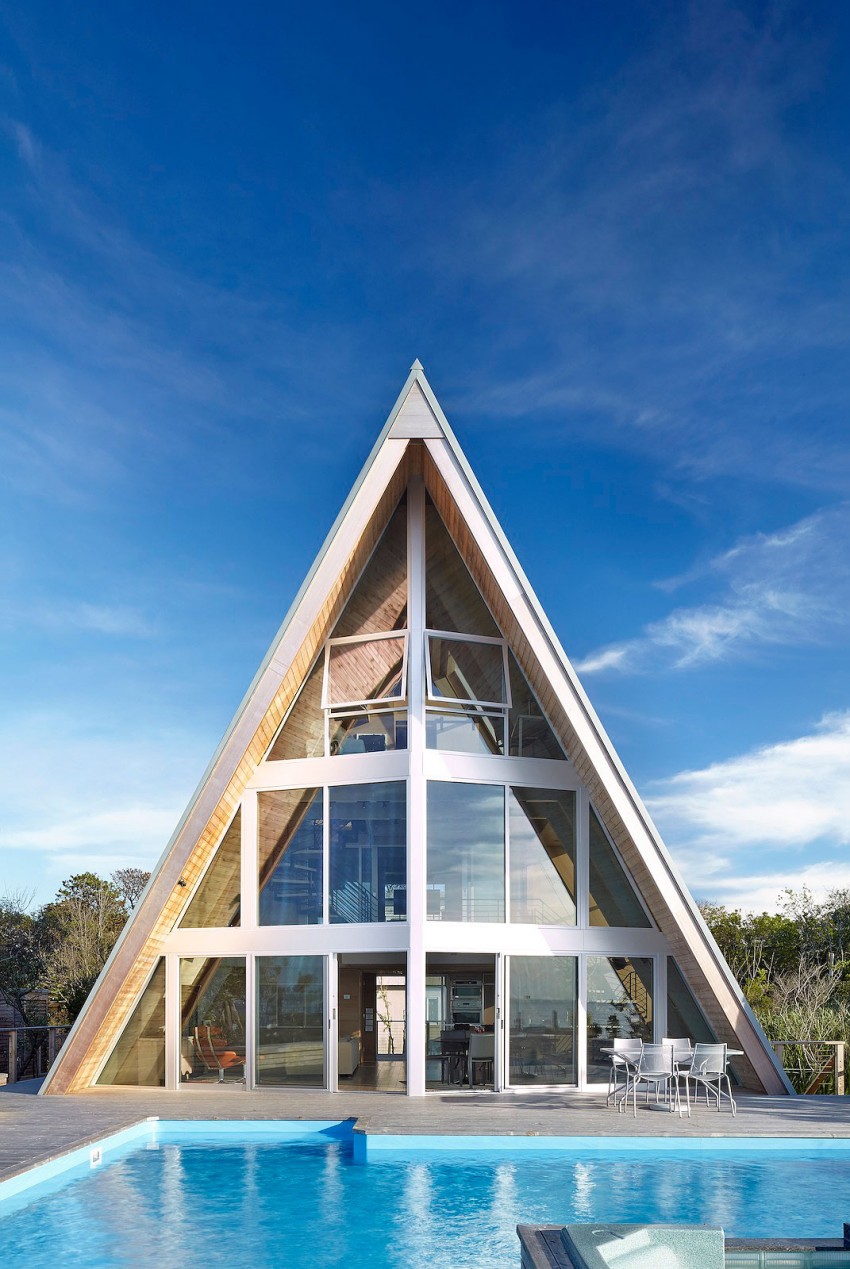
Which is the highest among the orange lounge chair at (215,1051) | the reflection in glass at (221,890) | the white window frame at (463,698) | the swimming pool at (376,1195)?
the white window frame at (463,698)

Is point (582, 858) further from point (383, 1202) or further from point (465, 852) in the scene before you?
point (383, 1202)

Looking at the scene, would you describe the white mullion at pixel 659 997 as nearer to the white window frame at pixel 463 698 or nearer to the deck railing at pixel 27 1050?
the white window frame at pixel 463 698

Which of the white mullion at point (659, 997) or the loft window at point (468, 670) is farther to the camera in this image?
the loft window at point (468, 670)

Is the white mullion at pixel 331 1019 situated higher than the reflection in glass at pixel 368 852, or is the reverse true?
the reflection in glass at pixel 368 852

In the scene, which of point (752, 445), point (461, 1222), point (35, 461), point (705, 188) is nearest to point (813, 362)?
point (752, 445)

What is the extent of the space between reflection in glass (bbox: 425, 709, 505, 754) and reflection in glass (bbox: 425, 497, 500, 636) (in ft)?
4.11

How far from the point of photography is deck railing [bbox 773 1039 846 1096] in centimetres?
1516

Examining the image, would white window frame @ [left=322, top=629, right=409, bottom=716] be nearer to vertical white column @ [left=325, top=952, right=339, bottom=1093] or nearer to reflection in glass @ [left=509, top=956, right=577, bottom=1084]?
→ vertical white column @ [left=325, top=952, right=339, bottom=1093]

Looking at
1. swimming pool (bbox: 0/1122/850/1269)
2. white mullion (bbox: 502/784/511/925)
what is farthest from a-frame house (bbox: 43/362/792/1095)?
swimming pool (bbox: 0/1122/850/1269)

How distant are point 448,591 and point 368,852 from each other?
3.95m

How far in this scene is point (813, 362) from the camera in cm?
2150

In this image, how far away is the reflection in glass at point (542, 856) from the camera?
1516 cm

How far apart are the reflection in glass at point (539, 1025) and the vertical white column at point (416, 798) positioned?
1.35 meters

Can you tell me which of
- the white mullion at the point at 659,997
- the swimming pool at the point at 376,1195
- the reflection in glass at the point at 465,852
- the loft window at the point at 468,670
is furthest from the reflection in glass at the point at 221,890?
the white mullion at the point at 659,997
